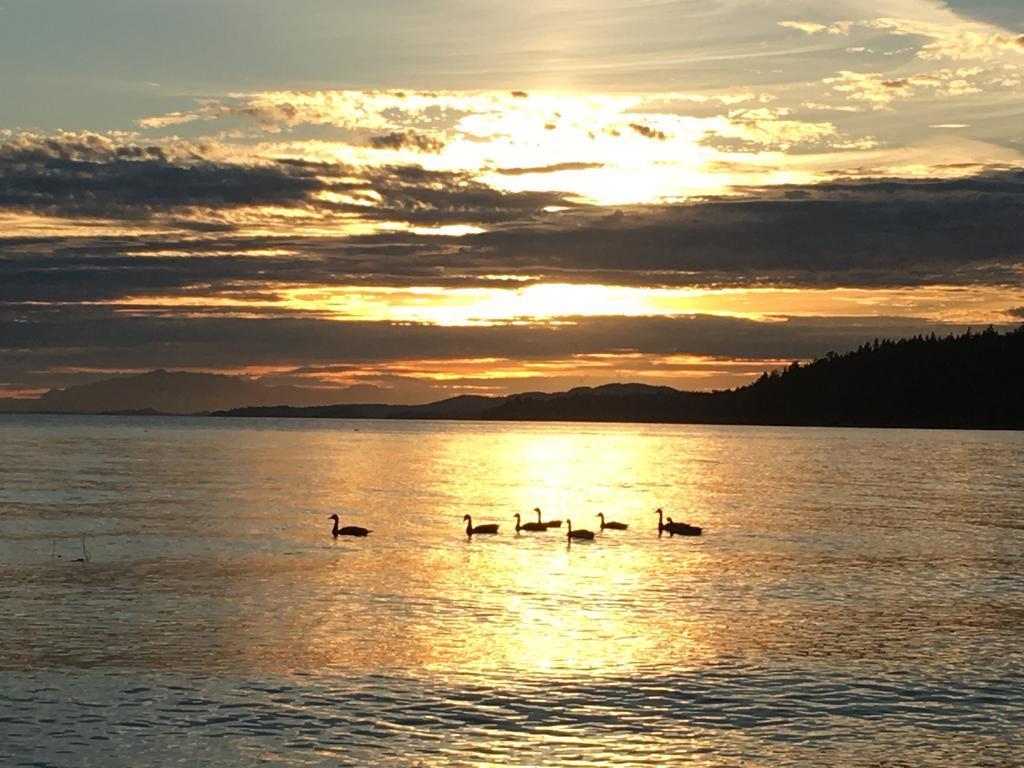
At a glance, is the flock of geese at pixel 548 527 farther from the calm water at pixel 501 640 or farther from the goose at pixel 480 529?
the calm water at pixel 501 640

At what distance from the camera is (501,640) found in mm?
27078

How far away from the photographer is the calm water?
1978 centimetres

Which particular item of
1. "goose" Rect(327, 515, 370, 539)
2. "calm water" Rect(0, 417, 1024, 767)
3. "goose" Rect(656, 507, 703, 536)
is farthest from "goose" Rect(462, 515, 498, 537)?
"goose" Rect(656, 507, 703, 536)

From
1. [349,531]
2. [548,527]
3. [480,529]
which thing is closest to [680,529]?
[548,527]

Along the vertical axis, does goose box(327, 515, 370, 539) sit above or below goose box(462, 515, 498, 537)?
above

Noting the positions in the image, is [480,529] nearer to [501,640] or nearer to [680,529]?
[680,529]

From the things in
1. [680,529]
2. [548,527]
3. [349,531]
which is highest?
[349,531]

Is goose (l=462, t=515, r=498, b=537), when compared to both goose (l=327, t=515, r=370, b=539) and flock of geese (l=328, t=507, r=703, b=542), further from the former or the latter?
goose (l=327, t=515, r=370, b=539)

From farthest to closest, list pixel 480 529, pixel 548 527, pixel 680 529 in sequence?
pixel 548 527 → pixel 680 529 → pixel 480 529

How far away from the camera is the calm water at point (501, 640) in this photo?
19.8 meters

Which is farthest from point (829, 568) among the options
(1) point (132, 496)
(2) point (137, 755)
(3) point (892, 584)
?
(1) point (132, 496)

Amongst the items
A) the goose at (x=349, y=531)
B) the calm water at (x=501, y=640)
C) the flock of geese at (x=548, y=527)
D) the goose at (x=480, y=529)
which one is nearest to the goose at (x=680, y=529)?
the flock of geese at (x=548, y=527)

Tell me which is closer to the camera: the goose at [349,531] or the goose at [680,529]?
the goose at [349,531]

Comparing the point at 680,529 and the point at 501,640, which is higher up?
the point at 501,640
